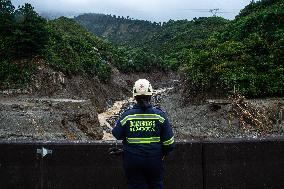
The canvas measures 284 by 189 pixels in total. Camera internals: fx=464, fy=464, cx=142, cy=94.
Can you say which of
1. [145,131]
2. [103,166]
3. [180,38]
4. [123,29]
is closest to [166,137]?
[145,131]

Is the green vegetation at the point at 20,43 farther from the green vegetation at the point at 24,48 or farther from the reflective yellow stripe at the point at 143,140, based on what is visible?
the reflective yellow stripe at the point at 143,140

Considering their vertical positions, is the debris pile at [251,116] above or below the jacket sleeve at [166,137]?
below

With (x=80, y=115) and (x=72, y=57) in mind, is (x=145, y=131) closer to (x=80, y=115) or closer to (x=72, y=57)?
(x=80, y=115)

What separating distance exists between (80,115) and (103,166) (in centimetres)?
1773

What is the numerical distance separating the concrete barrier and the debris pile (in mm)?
16054

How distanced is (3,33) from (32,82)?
18.5 ft

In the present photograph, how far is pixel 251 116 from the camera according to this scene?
2347 cm

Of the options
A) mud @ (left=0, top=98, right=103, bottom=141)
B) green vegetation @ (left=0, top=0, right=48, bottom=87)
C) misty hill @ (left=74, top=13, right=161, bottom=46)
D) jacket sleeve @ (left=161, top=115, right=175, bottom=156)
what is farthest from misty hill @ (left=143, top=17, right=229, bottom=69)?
→ jacket sleeve @ (left=161, top=115, right=175, bottom=156)

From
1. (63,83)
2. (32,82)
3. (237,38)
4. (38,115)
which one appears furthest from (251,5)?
(38,115)

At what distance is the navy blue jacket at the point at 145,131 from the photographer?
539 cm

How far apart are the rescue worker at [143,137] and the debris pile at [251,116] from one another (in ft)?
59.3

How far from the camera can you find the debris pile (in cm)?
2302

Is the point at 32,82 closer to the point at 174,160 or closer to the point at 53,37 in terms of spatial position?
the point at 53,37

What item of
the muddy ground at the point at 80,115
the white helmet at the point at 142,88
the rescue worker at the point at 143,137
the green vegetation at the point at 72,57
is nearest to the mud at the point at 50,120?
the muddy ground at the point at 80,115
